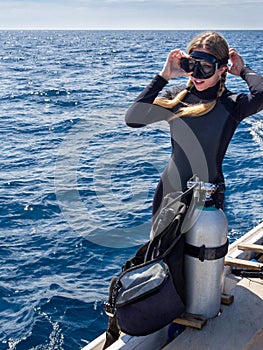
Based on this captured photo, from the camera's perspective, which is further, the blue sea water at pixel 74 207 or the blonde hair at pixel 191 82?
the blue sea water at pixel 74 207

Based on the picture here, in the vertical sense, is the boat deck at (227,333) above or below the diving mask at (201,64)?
below

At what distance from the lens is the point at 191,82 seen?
3.55 m

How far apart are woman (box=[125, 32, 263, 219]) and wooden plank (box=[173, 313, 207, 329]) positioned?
750 mm

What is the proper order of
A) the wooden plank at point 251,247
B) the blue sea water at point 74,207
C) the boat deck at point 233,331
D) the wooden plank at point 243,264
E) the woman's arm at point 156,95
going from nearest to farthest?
the boat deck at point 233,331, the woman's arm at point 156,95, the wooden plank at point 243,264, the wooden plank at point 251,247, the blue sea water at point 74,207

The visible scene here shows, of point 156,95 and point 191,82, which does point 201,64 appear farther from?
point 156,95

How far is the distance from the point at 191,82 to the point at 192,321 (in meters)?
1.57

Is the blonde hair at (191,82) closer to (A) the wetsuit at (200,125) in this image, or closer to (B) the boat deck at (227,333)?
A: (A) the wetsuit at (200,125)

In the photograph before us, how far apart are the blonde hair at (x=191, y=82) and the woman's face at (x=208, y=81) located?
0.15 feet

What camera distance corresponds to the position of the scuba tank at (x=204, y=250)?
326 centimetres

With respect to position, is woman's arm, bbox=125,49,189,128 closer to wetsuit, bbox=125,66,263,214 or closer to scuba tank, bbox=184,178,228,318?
wetsuit, bbox=125,66,263,214

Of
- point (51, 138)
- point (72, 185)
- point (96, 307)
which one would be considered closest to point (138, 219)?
point (72, 185)

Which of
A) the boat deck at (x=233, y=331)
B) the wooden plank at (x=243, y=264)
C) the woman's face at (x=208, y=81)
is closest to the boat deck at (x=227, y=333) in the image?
the boat deck at (x=233, y=331)

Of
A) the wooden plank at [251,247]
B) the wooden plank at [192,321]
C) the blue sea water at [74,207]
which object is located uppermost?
the wooden plank at [192,321]

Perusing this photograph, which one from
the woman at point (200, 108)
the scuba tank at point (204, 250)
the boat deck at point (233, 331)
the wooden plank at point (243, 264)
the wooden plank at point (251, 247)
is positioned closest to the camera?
the boat deck at point (233, 331)
